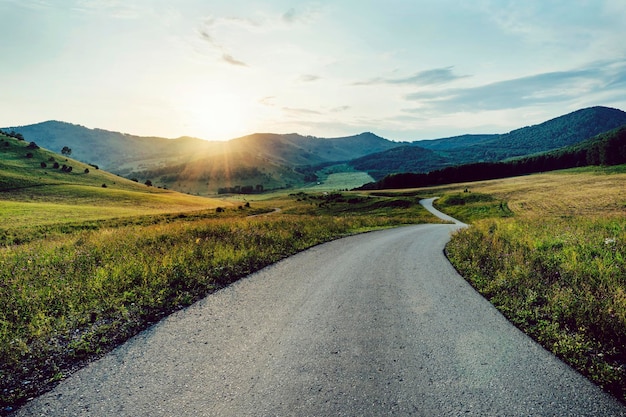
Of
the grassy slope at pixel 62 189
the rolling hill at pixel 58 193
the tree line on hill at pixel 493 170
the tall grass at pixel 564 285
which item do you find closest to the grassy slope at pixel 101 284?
the tall grass at pixel 564 285

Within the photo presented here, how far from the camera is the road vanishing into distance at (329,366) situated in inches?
198

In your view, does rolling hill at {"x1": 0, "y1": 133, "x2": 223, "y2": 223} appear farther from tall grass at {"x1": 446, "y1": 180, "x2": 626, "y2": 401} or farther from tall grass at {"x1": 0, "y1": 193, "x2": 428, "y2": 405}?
tall grass at {"x1": 446, "y1": 180, "x2": 626, "y2": 401}

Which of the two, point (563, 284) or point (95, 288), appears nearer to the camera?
point (95, 288)

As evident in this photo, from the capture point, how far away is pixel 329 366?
20.1 ft

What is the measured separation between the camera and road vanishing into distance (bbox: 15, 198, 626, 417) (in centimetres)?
503

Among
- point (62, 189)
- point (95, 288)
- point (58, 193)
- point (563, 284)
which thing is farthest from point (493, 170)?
point (95, 288)

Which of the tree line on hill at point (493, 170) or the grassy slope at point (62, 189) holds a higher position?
the tree line on hill at point (493, 170)

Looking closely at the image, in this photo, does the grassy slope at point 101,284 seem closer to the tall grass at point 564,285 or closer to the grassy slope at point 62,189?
the tall grass at point 564,285

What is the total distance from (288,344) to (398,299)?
4.32m

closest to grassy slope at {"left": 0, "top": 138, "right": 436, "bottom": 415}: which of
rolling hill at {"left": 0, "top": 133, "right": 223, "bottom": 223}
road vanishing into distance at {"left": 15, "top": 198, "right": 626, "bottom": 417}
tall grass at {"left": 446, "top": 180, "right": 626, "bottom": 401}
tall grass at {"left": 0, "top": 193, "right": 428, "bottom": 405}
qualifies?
tall grass at {"left": 0, "top": 193, "right": 428, "bottom": 405}

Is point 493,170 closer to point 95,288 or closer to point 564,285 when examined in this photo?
point 564,285

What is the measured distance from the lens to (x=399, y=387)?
18.0ft

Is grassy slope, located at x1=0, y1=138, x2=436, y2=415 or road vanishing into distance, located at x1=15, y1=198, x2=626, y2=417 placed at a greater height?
grassy slope, located at x1=0, y1=138, x2=436, y2=415

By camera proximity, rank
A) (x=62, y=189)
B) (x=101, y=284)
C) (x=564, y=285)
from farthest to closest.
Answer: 1. (x=62, y=189)
2. (x=564, y=285)
3. (x=101, y=284)
